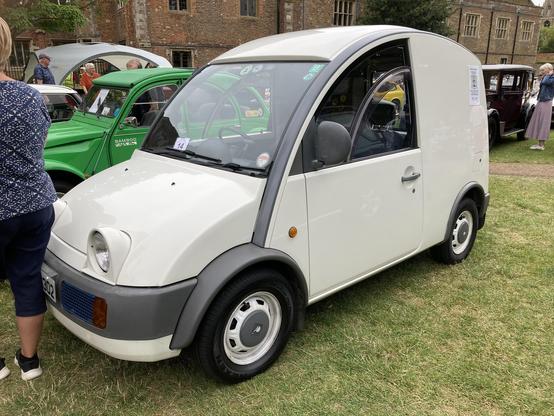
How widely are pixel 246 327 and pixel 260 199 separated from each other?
77 cm

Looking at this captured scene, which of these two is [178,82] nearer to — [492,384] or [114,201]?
[114,201]

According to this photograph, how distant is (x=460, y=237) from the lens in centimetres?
445

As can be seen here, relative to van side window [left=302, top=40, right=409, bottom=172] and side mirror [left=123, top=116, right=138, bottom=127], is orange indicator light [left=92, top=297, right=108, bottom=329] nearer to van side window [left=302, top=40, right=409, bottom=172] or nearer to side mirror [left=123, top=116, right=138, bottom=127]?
van side window [left=302, top=40, right=409, bottom=172]

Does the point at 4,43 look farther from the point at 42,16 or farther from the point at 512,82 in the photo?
the point at 42,16

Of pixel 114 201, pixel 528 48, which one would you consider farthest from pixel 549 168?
pixel 528 48

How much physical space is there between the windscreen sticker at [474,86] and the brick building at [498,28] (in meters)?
34.0

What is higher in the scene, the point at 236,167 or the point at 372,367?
the point at 236,167

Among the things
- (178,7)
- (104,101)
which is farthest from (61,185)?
(178,7)

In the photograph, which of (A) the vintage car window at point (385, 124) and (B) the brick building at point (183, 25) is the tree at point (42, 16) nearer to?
(B) the brick building at point (183, 25)

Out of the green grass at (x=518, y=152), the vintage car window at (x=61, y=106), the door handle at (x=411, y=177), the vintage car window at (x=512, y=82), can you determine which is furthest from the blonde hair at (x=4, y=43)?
the vintage car window at (x=512, y=82)

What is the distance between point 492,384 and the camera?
9.20ft

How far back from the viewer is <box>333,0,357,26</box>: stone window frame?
2870cm

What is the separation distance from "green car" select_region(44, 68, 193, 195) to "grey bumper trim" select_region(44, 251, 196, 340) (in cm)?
330

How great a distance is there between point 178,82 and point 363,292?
3.84m
